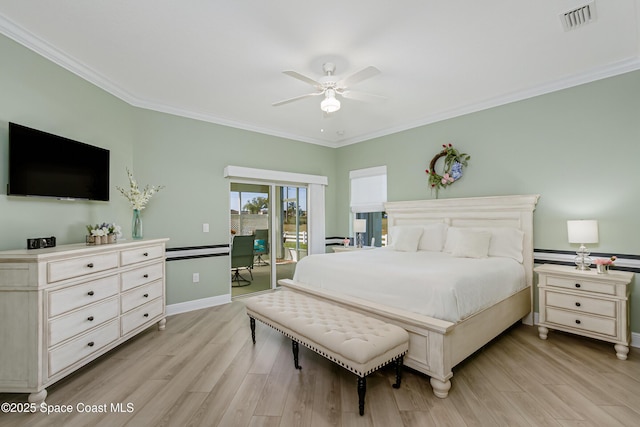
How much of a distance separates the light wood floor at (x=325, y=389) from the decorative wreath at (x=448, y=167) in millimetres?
2244

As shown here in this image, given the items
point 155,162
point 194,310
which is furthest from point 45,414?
point 155,162

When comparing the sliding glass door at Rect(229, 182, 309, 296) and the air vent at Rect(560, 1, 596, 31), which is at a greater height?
the air vent at Rect(560, 1, 596, 31)

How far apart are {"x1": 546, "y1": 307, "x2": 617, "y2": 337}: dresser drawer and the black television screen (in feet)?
16.3

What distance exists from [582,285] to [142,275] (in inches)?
178

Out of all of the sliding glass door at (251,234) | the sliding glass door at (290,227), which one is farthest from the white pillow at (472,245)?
the sliding glass door at (251,234)

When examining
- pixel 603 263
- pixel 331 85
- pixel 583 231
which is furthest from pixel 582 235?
pixel 331 85

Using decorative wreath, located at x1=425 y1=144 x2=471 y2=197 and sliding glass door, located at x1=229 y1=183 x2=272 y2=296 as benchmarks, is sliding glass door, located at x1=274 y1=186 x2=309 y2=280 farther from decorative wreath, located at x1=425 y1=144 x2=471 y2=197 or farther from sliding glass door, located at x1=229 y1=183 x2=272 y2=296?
decorative wreath, located at x1=425 y1=144 x2=471 y2=197

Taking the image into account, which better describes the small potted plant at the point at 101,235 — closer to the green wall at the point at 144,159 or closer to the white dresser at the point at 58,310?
the white dresser at the point at 58,310

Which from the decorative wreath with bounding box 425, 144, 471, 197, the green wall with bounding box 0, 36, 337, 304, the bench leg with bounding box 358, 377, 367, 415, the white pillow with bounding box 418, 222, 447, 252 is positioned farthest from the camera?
the decorative wreath with bounding box 425, 144, 471, 197

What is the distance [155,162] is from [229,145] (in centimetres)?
112

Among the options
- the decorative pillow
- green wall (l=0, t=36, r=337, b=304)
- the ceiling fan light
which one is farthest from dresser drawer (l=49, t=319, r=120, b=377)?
the decorative pillow

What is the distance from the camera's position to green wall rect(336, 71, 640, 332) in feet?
9.63

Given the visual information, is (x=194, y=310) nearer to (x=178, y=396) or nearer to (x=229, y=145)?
(x=178, y=396)

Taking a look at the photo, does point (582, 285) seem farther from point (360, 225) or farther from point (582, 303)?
point (360, 225)
